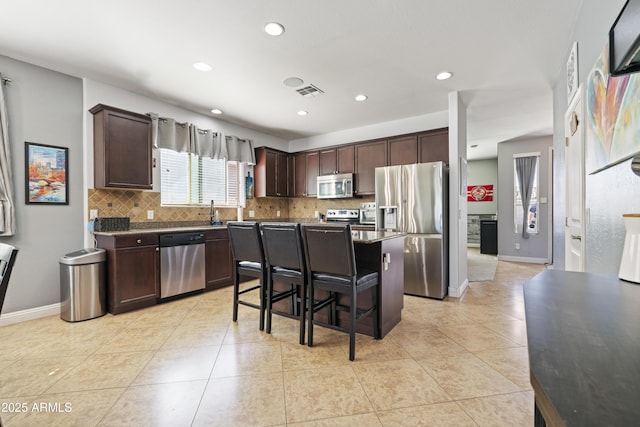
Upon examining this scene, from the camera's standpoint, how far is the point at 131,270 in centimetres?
319

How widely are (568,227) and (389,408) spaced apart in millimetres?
2122

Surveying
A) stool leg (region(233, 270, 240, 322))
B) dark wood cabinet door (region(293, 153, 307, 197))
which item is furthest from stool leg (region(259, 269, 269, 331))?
dark wood cabinet door (region(293, 153, 307, 197))

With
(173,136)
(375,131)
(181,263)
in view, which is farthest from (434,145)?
(181,263)

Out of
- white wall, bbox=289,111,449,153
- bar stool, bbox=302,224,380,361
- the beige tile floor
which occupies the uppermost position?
white wall, bbox=289,111,449,153

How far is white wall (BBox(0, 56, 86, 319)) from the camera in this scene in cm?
289

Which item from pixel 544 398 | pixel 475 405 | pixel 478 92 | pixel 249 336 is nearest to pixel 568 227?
pixel 475 405

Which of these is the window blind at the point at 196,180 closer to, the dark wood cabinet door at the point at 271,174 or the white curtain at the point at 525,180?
Answer: the dark wood cabinet door at the point at 271,174

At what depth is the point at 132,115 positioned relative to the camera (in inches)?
135

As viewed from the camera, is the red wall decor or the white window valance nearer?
the white window valance

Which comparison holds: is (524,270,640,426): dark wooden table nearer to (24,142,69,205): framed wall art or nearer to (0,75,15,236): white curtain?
(0,75,15,236): white curtain

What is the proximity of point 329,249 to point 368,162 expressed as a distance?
2.97m

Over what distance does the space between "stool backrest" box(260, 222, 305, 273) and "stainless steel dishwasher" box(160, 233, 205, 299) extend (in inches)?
65.1

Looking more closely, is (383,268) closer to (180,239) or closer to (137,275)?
(180,239)

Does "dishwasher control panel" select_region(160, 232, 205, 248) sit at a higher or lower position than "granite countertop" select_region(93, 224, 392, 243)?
lower
